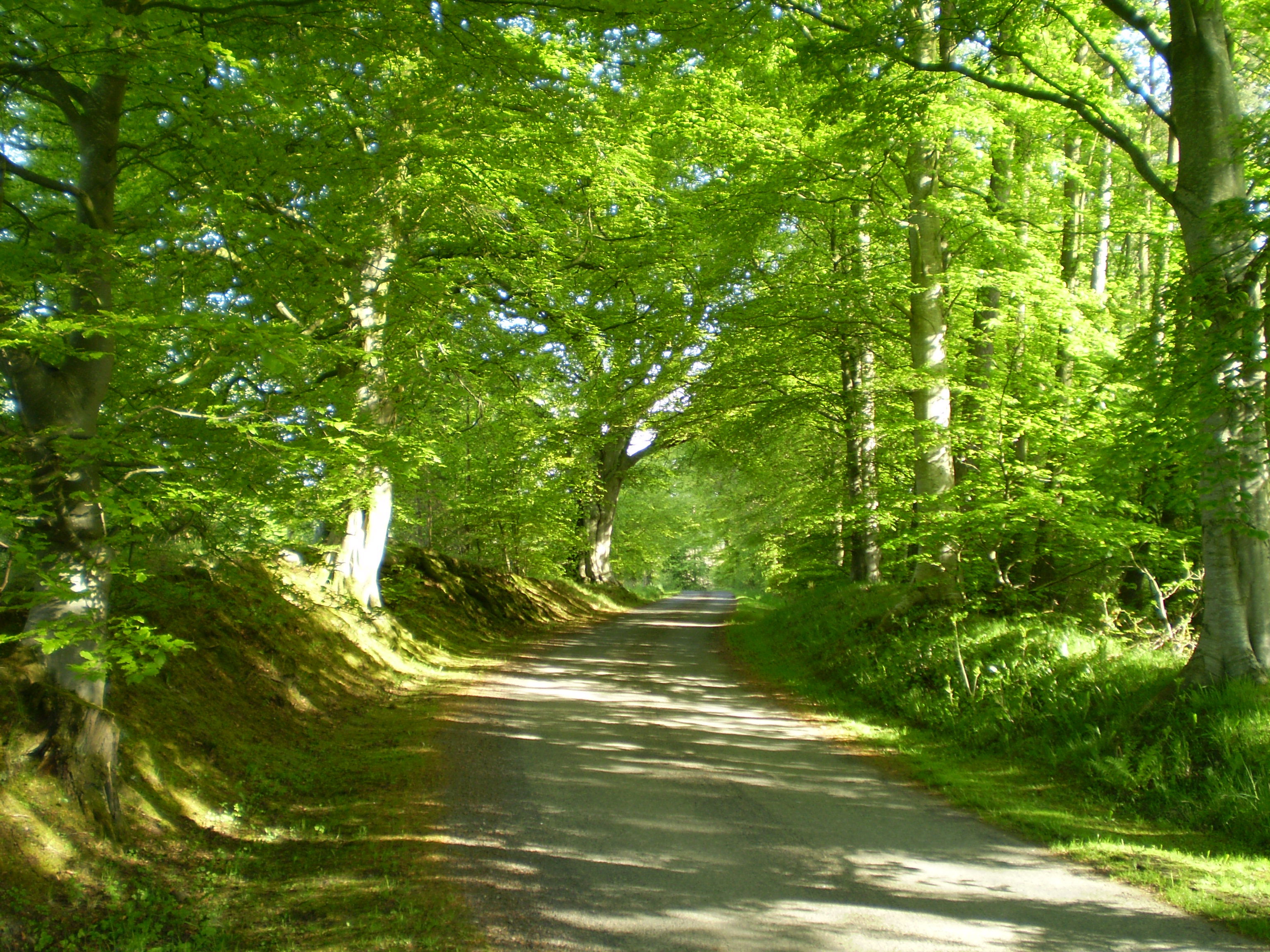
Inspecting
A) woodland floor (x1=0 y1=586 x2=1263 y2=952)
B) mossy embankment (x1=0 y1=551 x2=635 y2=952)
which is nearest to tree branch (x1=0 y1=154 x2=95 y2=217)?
mossy embankment (x1=0 y1=551 x2=635 y2=952)

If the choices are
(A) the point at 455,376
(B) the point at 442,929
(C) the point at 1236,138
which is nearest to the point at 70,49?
(B) the point at 442,929

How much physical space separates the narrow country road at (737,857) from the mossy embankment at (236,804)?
44cm

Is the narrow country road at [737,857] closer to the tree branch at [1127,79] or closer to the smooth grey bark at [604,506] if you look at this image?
the tree branch at [1127,79]

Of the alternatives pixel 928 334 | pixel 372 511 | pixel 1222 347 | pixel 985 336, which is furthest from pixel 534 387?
pixel 1222 347

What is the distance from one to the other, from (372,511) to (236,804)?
6.87m

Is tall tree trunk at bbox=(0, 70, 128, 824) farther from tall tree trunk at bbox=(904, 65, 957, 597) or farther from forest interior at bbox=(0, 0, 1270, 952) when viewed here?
tall tree trunk at bbox=(904, 65, 957, 597)

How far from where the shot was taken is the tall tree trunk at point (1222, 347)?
540 centimetres

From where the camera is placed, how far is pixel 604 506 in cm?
2838

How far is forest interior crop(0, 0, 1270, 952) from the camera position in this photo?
452 centimetres

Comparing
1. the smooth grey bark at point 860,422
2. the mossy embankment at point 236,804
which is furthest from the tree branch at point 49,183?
the smooth grey bark at point 860,422

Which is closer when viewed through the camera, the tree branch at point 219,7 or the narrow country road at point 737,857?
the narrow country road at point 737,857

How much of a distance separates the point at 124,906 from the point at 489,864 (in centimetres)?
193

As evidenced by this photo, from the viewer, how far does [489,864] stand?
15.6 ft

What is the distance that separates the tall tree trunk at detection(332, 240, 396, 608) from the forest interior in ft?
0.37
